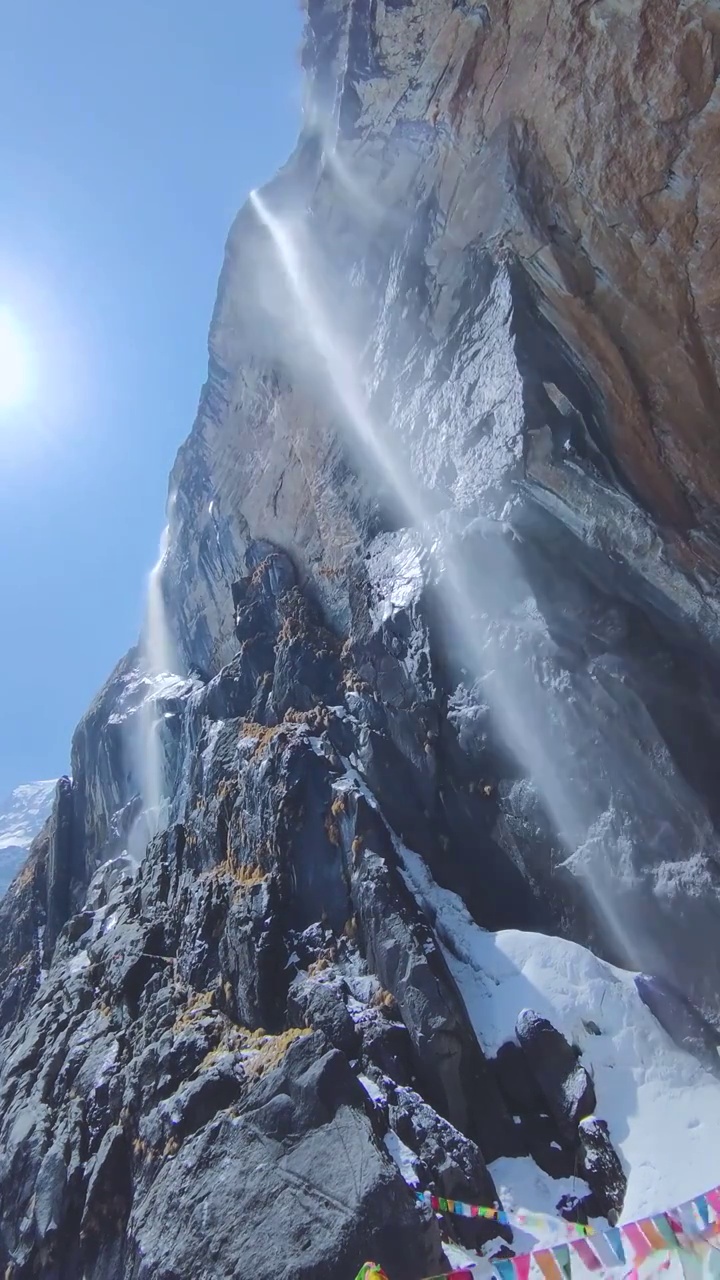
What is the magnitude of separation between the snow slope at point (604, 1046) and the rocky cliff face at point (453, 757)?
88 millimetres

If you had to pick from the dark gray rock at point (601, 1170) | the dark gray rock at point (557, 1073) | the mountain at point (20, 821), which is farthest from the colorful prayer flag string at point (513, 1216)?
the mountain at point (20, 821)

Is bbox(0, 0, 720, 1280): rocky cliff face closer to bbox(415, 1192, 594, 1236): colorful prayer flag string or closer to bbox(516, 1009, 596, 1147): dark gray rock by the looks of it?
bbox(516, 1009, 596, 1147): dark gray rock

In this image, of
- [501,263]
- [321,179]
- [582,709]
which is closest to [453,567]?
[582,709]

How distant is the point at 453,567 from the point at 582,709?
16.7 feet

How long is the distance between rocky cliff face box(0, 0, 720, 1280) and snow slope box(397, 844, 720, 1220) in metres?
0.09

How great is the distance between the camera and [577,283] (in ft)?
53.6

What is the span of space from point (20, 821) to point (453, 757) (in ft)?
422

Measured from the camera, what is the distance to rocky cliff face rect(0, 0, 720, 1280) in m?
13.7

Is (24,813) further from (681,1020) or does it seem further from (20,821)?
(681,1020)

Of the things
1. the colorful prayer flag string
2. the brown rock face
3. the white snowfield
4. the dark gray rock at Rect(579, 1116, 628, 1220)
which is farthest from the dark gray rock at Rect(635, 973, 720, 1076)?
the white snowfield

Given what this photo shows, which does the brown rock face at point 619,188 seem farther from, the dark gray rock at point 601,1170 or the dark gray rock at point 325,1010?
the dark gray rock at point 325,1010

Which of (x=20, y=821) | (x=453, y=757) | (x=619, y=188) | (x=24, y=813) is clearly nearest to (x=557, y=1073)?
(x=453, y=757)

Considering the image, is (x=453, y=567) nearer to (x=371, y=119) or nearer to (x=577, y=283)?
(x=577, y=283)

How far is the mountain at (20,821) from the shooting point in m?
105
